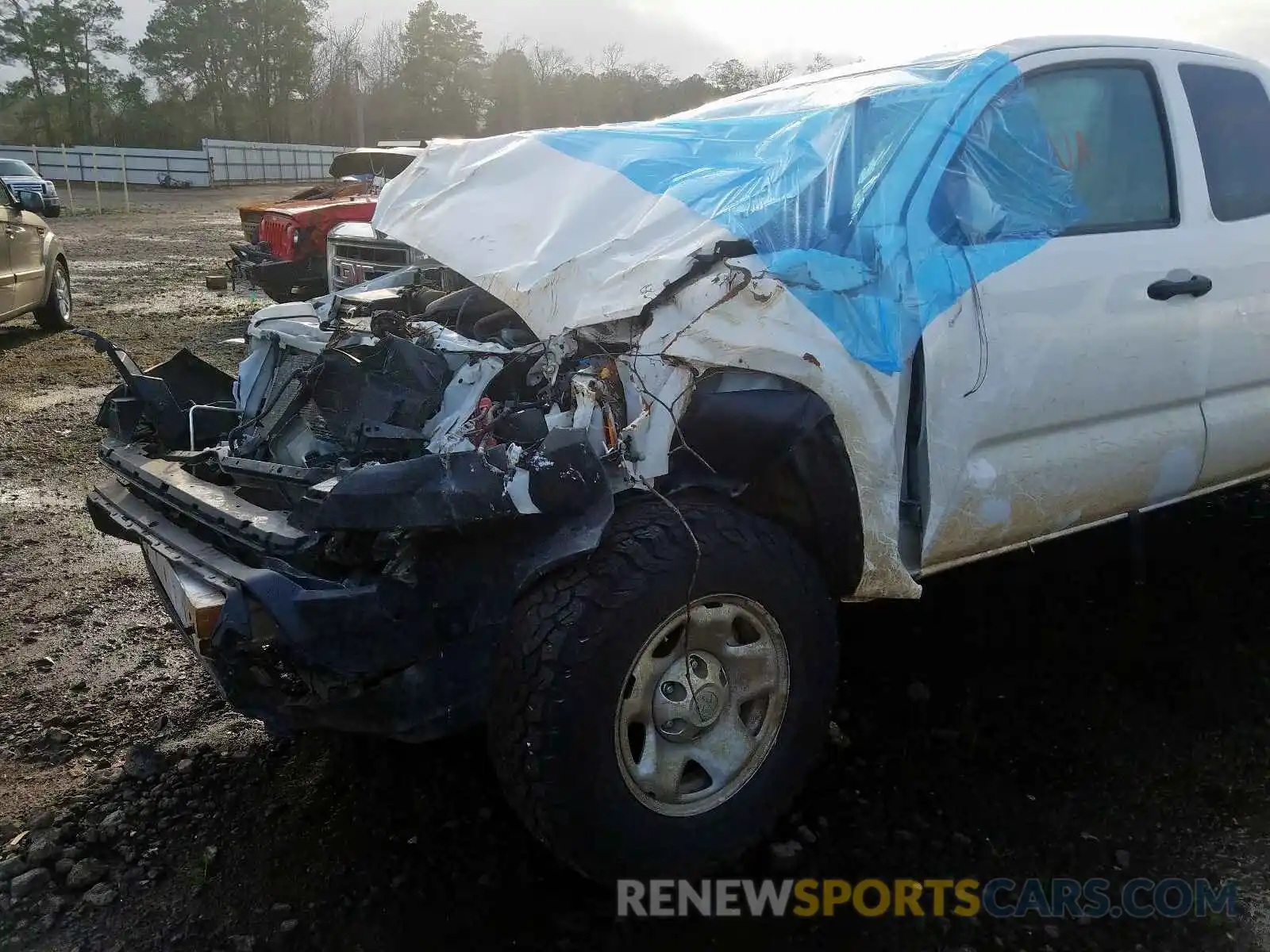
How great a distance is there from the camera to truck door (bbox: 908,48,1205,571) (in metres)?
2.68

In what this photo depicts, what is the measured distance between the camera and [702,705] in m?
2.37

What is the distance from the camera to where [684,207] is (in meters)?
2.72

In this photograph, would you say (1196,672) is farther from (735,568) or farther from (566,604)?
(566,604)

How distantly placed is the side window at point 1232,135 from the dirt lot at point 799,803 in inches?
61.1

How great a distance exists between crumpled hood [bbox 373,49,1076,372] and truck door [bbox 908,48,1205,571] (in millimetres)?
78

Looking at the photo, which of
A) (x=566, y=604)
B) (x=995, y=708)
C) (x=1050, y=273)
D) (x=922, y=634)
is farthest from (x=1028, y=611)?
(x=566, y=604)

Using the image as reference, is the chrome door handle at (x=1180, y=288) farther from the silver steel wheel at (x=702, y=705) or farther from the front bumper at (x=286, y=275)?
the front bumper at (x=286, y=275)

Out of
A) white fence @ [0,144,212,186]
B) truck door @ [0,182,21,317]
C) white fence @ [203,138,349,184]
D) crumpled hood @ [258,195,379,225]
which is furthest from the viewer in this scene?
white fence @ [203,138,349,184]

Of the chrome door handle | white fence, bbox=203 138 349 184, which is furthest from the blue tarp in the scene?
white fence, bbox=203 138 349 184

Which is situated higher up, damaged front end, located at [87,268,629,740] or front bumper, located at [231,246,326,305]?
damaged front end, located at [87,268,629,740]

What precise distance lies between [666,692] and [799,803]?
69cm

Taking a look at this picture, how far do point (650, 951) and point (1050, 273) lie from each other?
2.08 m

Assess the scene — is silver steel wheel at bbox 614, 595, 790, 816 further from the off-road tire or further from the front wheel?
the off-road tire

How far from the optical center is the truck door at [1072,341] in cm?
268
